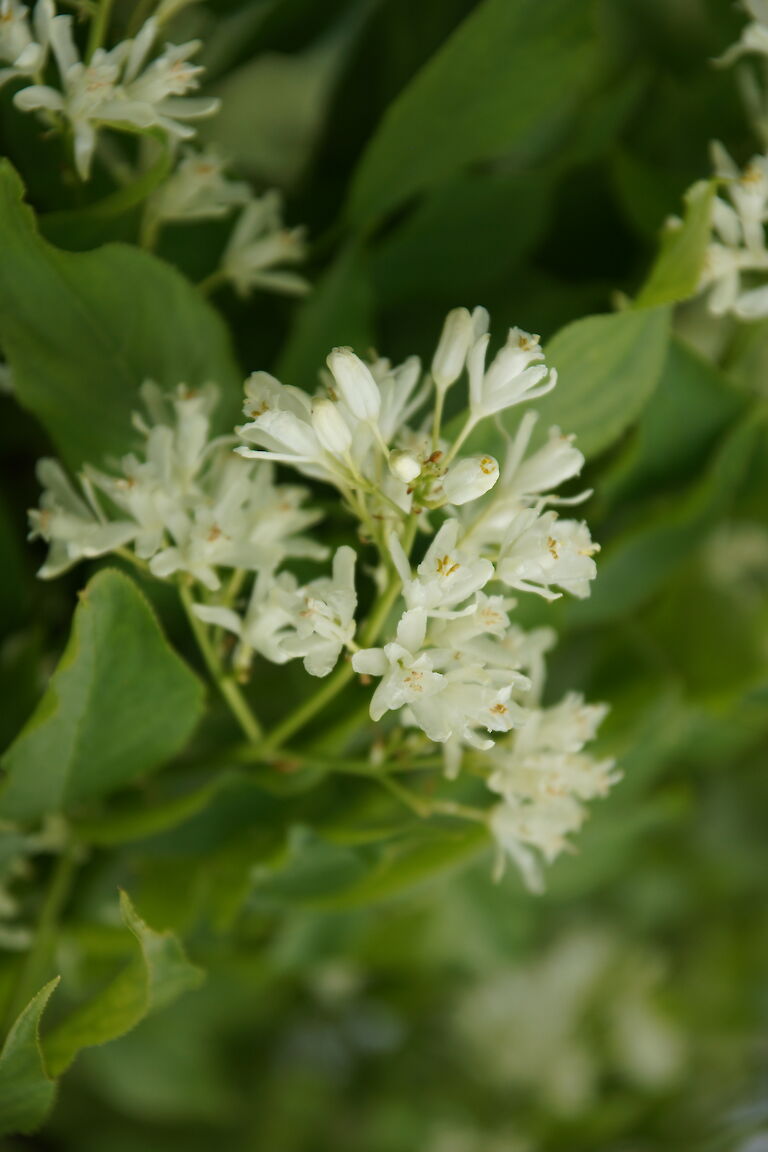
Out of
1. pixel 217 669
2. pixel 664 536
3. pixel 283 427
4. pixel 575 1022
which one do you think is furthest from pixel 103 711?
pixel 575 1022

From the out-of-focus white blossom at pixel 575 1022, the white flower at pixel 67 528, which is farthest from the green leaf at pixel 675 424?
the out-of-focus white blossom at pixel 575 1022

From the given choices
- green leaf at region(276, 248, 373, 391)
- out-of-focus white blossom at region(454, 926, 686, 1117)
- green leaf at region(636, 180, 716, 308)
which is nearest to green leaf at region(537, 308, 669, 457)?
green leaf at region(636, 180, 716, 308)

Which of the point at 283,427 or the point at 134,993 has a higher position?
the point at 283,427

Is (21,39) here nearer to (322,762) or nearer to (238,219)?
(238,219)

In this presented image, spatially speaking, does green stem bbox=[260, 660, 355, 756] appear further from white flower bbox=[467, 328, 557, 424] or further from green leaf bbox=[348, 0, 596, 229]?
green leaf bbox=[348, 0, 596, 229]

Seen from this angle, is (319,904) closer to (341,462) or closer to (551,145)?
(341,462)

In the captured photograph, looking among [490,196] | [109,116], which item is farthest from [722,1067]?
[109,116]
